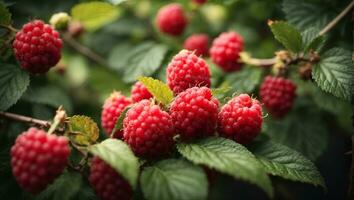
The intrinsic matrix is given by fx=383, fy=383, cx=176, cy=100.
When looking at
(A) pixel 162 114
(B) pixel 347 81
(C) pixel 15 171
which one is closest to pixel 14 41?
(C) pixel 15 171

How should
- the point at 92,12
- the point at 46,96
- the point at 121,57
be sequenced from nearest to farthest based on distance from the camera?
the point at 46,96 < the point at 92,12 < the point at 121,57

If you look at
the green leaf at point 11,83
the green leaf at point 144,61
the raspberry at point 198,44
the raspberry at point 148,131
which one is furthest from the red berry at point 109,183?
the raspberry at point 198,44

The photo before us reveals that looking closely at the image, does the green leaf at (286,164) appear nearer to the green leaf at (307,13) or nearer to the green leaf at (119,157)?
the green leaf at (119,157)

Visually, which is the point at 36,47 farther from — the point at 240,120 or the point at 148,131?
the point at 240,120

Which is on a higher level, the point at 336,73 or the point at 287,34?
the point at 287,34

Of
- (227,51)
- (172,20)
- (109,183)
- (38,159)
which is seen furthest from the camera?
(172,20)

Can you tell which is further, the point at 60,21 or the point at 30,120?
the point at 60,21

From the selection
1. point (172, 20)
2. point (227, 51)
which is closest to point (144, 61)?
point (172, 20)
